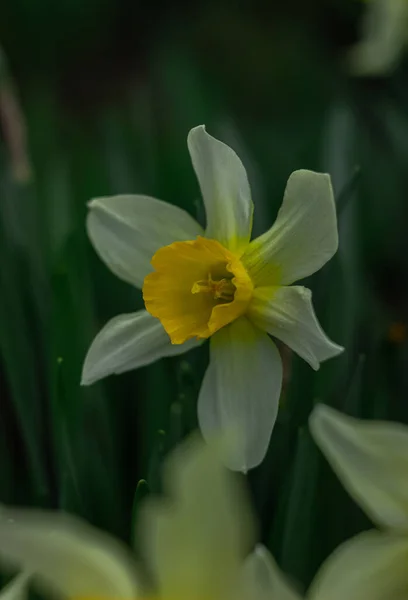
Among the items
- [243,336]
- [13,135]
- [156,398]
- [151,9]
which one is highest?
[151,9]

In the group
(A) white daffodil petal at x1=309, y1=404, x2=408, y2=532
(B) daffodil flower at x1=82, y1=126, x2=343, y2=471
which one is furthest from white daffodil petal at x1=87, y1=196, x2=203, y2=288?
(A) white daffodil petal at x1=309, y1=404, x2=408, y2=532

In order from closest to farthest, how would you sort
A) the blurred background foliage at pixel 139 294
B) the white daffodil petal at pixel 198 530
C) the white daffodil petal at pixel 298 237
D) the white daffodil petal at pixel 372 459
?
the white daffodil petal at pixel 198 530
the white daffodil petal at pixel 372 459
the white daffodil petal at pixel 298 237
the blurred background foliage at pixel 139 294

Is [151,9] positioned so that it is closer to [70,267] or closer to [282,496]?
[70,267]

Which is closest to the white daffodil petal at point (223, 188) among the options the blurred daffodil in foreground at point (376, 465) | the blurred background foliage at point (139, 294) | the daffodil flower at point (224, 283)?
the daffodil flower at point (224, 283)

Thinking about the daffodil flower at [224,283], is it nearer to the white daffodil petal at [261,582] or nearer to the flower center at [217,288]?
the flower center at [217,288]

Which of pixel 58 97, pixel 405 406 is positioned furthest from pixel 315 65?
pixel 405 406
